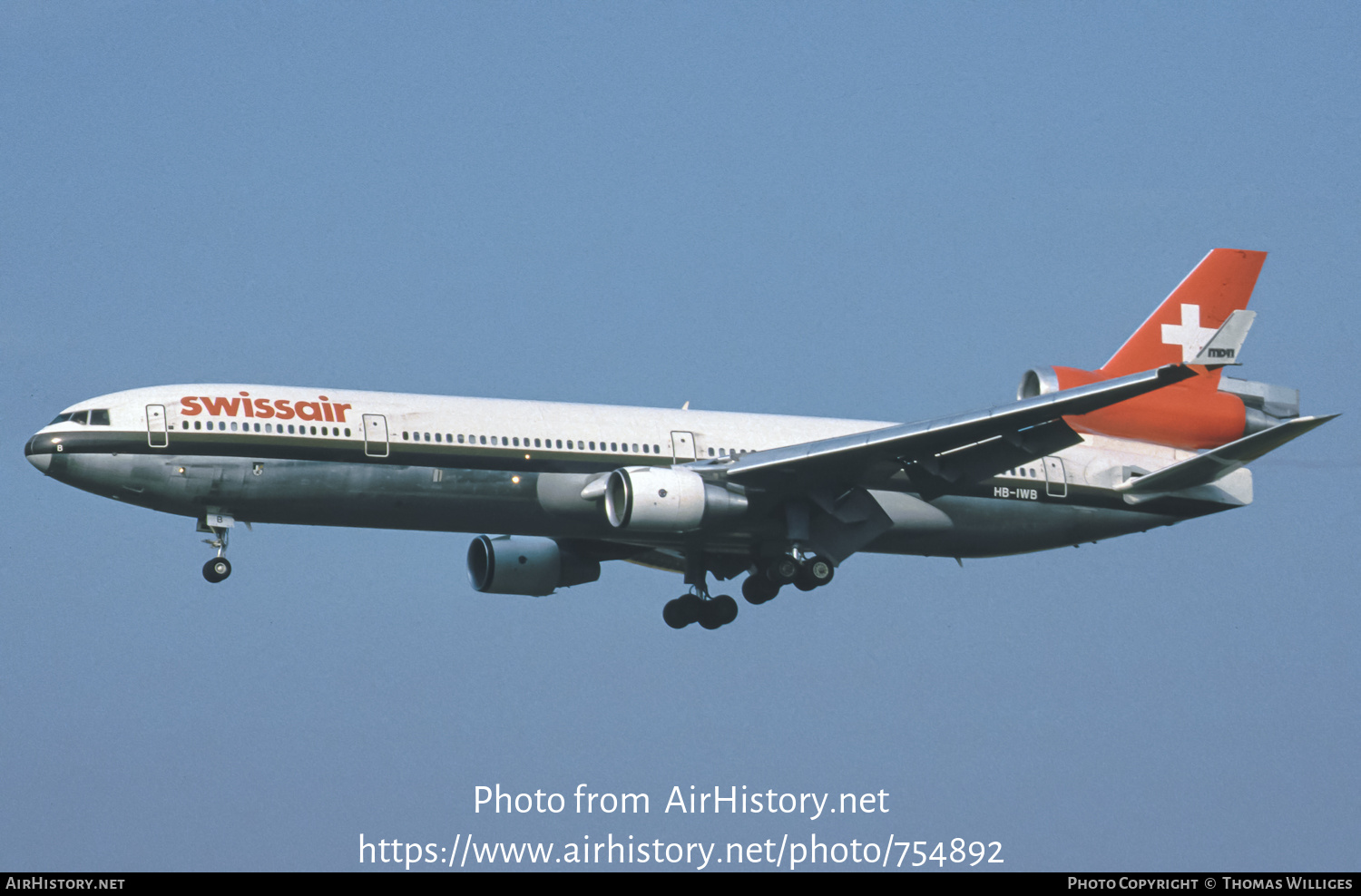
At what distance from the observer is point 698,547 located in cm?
4519

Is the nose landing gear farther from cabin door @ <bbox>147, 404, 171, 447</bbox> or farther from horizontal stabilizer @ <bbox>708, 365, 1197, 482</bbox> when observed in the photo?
horizontal stabilizer @ <bbox>708, 365, 1197, 482</bbox>

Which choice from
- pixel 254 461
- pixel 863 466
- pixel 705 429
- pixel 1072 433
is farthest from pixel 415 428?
pixel 1072 433

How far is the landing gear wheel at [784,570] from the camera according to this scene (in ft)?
142

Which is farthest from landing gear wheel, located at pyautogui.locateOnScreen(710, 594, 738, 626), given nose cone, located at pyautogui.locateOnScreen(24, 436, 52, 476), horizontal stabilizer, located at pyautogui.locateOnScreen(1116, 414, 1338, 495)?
nose cone, located at pyautogui.locateOnScreen(24, 436, 52, 476)

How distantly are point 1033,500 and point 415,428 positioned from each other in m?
15.6

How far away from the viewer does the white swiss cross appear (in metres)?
48.7

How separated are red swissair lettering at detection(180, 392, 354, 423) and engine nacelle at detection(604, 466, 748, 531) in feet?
20.5

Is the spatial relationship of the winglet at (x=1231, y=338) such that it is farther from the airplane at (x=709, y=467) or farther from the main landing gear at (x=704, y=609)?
the main landing gear at (x=704, y=609)

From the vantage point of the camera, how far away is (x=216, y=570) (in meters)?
39.9

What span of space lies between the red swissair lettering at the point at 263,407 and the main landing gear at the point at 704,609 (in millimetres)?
11279

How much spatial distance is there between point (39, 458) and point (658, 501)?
44.0 feet

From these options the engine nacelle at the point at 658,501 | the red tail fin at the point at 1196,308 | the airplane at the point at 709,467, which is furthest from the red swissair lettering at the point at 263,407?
the red tail fin at the point at 1196,308

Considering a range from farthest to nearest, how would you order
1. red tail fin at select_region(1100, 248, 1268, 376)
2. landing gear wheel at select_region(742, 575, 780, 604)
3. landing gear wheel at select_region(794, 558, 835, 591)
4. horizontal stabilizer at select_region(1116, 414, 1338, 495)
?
red tail fin at select_region(1100, 248, 1268, 376) < landing gear wheel at select_region(742, 575, 780, 604) < landing gear wheel at select_region(794, 558, 835, 591) < horizontal stabilizer at select_region(1116, 414, 1338, 495)

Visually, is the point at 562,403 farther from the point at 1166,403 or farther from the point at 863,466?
the point at 1166,403
